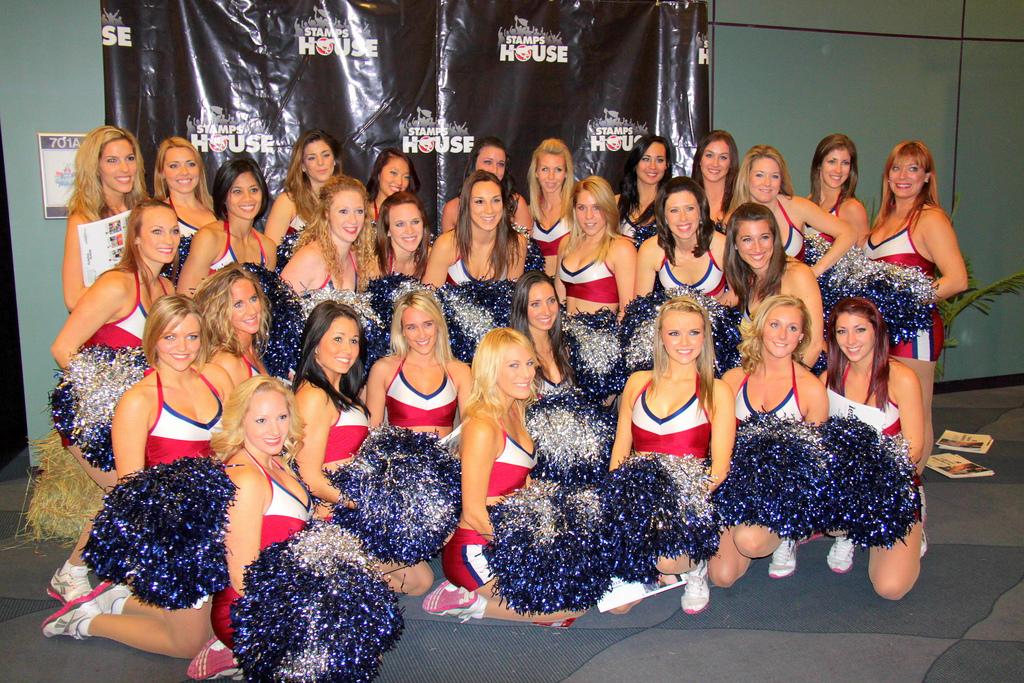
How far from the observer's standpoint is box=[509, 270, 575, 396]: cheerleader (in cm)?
357

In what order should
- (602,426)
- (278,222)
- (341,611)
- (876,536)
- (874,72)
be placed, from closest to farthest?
1. (341,611)
2. (876,536)
3. (602,426)
4. (278,222)
5. (874,72)

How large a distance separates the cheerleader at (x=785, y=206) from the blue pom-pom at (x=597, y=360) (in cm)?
89

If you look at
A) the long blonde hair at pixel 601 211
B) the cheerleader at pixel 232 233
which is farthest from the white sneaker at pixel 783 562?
the cheerleader at pixel 232 233

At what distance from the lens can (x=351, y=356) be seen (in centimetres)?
331

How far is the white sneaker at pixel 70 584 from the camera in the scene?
3.31m

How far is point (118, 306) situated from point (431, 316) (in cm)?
115

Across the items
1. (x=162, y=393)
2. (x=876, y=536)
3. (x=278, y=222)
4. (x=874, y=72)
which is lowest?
(x=876, y=536)

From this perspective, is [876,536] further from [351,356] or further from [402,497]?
[351,356]

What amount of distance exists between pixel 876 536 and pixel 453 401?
1609 mm

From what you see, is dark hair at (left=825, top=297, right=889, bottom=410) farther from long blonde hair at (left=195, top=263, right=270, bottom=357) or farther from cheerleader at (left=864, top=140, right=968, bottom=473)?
long blonde hair at (left=195, top=263, right=270, bottom=357)

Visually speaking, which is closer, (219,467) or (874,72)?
(219,467)

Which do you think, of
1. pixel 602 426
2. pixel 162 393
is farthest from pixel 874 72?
pixel 162 393

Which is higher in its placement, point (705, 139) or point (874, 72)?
point (874, 72)

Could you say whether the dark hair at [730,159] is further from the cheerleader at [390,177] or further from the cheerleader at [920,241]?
the cheerleader at [390,177]
